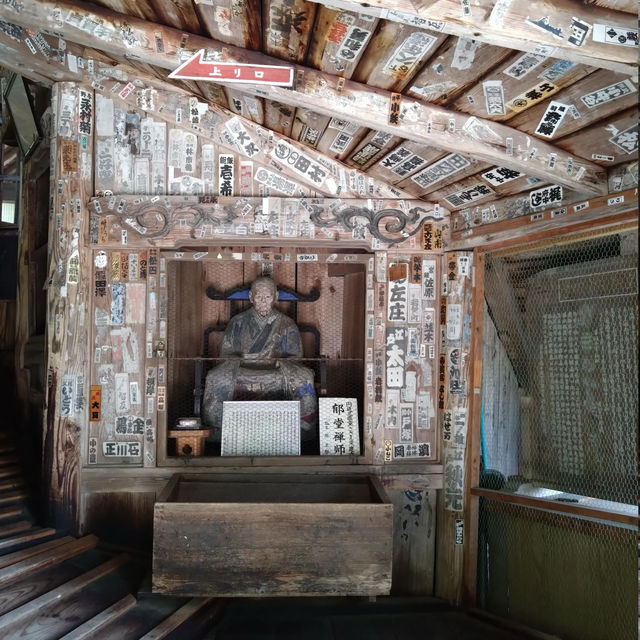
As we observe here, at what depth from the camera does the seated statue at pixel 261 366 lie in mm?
3643

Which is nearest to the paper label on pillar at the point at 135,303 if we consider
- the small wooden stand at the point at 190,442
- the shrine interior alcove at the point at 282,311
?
the shrine interior alcove at the point at 282,311

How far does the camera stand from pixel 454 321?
10.9 ft

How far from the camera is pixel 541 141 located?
7.72 feet

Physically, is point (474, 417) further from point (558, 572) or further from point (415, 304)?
point (558, 572)

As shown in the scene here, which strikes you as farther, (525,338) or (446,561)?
(446,561)

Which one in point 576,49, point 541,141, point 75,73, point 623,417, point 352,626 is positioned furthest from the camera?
point 75,73

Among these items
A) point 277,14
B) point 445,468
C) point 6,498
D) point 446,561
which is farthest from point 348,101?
point 6,498

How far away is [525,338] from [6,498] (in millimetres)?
3850

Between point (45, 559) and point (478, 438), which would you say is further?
point (478, 438)

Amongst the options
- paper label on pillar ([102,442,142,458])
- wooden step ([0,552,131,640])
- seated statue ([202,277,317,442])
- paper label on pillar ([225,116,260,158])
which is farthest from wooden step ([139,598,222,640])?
paper label on pillar ([225,116,260,158])

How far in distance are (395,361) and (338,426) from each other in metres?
0.68

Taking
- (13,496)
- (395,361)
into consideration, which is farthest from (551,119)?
(13,496)

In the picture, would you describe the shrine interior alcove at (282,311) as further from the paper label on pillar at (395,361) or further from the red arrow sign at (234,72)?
the red arrow sign at (234,72)

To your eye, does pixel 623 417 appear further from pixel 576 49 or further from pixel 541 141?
pixel 576 49
